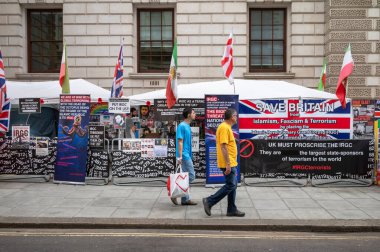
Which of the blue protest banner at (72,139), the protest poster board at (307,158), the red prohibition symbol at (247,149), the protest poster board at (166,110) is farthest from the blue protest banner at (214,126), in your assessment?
the blue protest banner at (72,139)

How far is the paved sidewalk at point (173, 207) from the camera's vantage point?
745cm

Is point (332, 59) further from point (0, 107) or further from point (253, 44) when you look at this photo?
point (0, 107)

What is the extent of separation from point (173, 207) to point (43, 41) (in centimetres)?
1346

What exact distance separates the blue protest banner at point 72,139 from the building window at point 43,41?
8.98 m

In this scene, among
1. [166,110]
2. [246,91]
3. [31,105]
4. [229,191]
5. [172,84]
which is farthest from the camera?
[246,91]

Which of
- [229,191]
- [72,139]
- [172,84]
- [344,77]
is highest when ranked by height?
[344,77]

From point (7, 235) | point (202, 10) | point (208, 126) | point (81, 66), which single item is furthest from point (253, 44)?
point (7, 235)

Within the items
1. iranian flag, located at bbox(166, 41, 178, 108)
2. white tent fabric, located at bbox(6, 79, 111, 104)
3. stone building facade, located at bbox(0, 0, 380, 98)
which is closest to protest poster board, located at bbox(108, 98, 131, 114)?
iranian flag, located at bbox(166, 41, 178, 108)

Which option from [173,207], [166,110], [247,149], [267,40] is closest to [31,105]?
[166,110]

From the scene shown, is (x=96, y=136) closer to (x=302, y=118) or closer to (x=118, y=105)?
(x=118, y=105)

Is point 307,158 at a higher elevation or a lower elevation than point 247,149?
lower

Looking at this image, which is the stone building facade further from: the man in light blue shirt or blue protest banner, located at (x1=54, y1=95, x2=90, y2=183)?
the man in light blue shirt

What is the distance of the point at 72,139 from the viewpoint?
35.7ft

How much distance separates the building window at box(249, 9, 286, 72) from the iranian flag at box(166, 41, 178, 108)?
8862 millimetres
